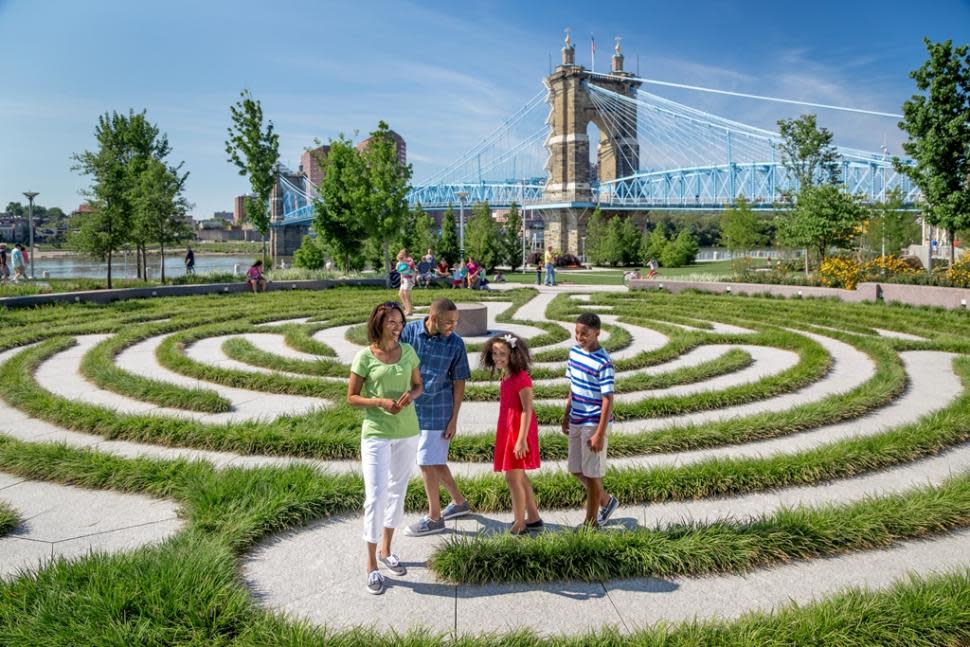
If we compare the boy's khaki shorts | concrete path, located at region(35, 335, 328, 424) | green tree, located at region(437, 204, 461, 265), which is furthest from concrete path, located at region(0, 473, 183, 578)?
green tree, located at region(437, 204, 461, 265)

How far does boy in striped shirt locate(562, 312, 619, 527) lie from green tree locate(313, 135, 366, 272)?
27983mm

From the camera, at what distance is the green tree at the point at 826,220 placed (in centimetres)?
2550

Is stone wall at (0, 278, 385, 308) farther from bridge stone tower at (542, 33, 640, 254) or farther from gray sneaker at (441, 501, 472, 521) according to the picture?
bridge stone tower at (542, 33, 640, 254)

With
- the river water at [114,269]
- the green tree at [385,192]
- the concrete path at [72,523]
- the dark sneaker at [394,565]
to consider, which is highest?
the green tree at [385,192]

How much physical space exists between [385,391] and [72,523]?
255 cm

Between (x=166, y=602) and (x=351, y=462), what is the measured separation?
2953mm

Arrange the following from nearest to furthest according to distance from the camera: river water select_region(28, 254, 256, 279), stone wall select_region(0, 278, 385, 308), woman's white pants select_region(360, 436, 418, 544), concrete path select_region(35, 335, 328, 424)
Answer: woman's white pants select_region(360, 436, 418, 544)
concrete path select_region(35, 335, 328, 424)
stone wall select_region(0, 278, 385, 308)
river water select_region(28, 254, 256, 279)

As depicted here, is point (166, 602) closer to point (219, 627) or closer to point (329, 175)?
point (219, 627)

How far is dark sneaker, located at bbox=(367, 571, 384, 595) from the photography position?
14.0 feet

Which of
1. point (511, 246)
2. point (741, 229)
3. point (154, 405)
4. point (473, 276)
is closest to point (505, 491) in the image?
point (154, 405)

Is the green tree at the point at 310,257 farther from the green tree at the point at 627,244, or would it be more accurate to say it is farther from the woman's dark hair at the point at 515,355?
the woman's dark hair at the point at 515,355

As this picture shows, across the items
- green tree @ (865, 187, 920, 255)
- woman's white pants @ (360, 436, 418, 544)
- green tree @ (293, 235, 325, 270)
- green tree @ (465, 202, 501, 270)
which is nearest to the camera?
woman's white pants @ (360, 436, 418, 544)

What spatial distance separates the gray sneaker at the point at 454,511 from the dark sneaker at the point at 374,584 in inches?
45.9

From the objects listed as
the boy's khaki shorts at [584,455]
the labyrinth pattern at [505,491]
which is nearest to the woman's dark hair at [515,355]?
the boy's khaki shorts at [584,455]
